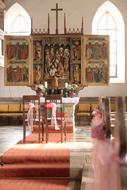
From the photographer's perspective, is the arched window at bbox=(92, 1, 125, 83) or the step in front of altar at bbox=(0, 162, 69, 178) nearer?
the step in front of altar at bbox=(0, 162, 69, 178)

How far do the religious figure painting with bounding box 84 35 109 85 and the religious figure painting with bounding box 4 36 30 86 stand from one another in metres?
2.03

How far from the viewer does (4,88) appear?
54.8ft

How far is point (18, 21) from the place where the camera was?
683 inches

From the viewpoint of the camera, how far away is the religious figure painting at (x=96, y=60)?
46.8ft

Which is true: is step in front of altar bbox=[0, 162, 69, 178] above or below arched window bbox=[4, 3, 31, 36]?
below

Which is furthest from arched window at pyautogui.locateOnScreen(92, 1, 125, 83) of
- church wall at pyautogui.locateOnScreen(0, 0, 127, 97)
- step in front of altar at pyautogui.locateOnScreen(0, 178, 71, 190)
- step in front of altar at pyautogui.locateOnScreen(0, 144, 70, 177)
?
step in front of altar at pyautogui.locateOnScreen(0, 178, 71, 190)

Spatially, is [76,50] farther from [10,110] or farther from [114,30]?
[10,110]

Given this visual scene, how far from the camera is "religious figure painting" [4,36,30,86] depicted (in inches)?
567

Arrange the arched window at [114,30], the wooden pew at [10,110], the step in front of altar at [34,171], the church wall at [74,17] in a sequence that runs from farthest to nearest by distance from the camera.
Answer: the arched window at [114,30]
the church wall at [74,17]
the wooden pew at [10,110]
the step in front of altar at [34,171]

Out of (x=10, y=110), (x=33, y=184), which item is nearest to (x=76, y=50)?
(x=10, y=110)

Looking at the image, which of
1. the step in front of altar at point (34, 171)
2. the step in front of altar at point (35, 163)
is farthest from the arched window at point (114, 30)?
the step in front of altar at point (34, 171)

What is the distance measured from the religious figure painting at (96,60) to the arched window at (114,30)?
2.49 metres

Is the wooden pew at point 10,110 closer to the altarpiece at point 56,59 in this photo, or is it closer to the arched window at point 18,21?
the altarpiece at point 56,59

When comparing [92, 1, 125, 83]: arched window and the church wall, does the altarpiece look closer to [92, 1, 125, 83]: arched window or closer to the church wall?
the church wall
